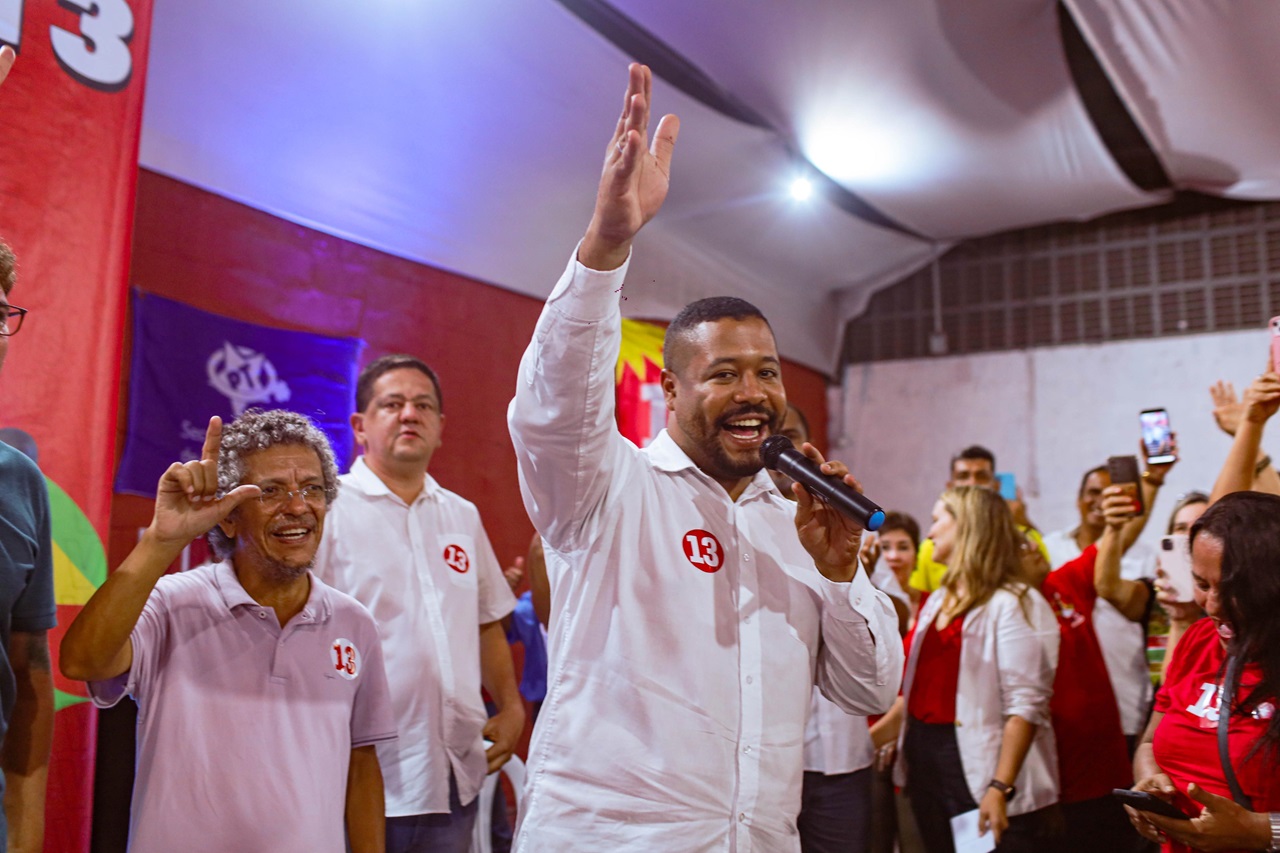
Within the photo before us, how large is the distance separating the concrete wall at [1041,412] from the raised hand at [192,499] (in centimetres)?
736

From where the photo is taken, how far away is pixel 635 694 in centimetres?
170

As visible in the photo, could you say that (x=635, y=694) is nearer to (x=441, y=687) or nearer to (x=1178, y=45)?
(x=441, y=687)

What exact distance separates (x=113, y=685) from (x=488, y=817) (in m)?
2.02

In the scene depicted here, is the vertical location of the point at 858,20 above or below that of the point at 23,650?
above

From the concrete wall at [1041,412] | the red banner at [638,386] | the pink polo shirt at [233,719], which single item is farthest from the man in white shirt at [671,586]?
the concrete wall at [1041,412]

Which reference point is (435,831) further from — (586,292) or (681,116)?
(681,116)

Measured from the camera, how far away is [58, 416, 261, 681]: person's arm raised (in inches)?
64.8

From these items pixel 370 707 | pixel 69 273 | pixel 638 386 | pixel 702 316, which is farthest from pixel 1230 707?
pixel 638 386

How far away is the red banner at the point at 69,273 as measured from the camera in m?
2.13

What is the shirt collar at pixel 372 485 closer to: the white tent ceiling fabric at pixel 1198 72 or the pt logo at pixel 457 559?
the pt logo at pixel 457 559

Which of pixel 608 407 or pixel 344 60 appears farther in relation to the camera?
pixel 344 60

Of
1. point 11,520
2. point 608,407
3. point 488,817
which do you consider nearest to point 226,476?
point 11,520

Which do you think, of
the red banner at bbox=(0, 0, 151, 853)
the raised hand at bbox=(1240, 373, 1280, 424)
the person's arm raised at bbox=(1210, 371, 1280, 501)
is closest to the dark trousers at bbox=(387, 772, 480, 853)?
the red banner at bbox=(0, 0, 151, 853)

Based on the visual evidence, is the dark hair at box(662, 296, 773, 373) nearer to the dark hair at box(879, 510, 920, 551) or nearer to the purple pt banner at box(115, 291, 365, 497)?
the purple pt banner at box(115, 291, 365, 497)
